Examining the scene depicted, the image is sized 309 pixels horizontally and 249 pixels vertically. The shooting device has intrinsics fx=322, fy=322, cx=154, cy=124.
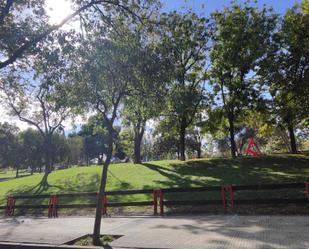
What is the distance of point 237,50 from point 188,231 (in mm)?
19895

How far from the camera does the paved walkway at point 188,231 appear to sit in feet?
23.8

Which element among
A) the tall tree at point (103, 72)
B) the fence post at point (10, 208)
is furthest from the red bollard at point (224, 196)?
the fence post at point (10, 208)

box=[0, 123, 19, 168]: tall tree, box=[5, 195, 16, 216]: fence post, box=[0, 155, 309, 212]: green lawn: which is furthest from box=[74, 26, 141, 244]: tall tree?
box=[0, 123, 19, 168]: tall tree

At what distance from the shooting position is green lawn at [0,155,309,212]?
1788cm

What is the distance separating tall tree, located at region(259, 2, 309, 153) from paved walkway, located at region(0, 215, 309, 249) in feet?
55.3

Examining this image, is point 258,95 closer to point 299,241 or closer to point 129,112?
point 129,112

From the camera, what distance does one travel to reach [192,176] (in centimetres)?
2047

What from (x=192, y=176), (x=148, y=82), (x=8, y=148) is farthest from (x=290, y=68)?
(x=8, y=148)

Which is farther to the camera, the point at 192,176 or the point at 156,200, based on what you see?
the point at 192,176

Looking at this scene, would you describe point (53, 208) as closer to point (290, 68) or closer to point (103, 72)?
point (103, 72)

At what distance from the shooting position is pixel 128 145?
5109cm

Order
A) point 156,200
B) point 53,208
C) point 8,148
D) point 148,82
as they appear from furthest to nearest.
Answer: point 8,148 → point 53,208 → point 156,200 → point 148,82

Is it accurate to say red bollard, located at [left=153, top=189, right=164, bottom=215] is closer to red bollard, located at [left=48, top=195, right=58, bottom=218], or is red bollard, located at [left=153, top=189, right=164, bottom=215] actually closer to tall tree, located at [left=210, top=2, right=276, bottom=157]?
red bollard, located at [left=48, top=195, right=58, bottom=218]

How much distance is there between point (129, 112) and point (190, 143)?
167 ft
